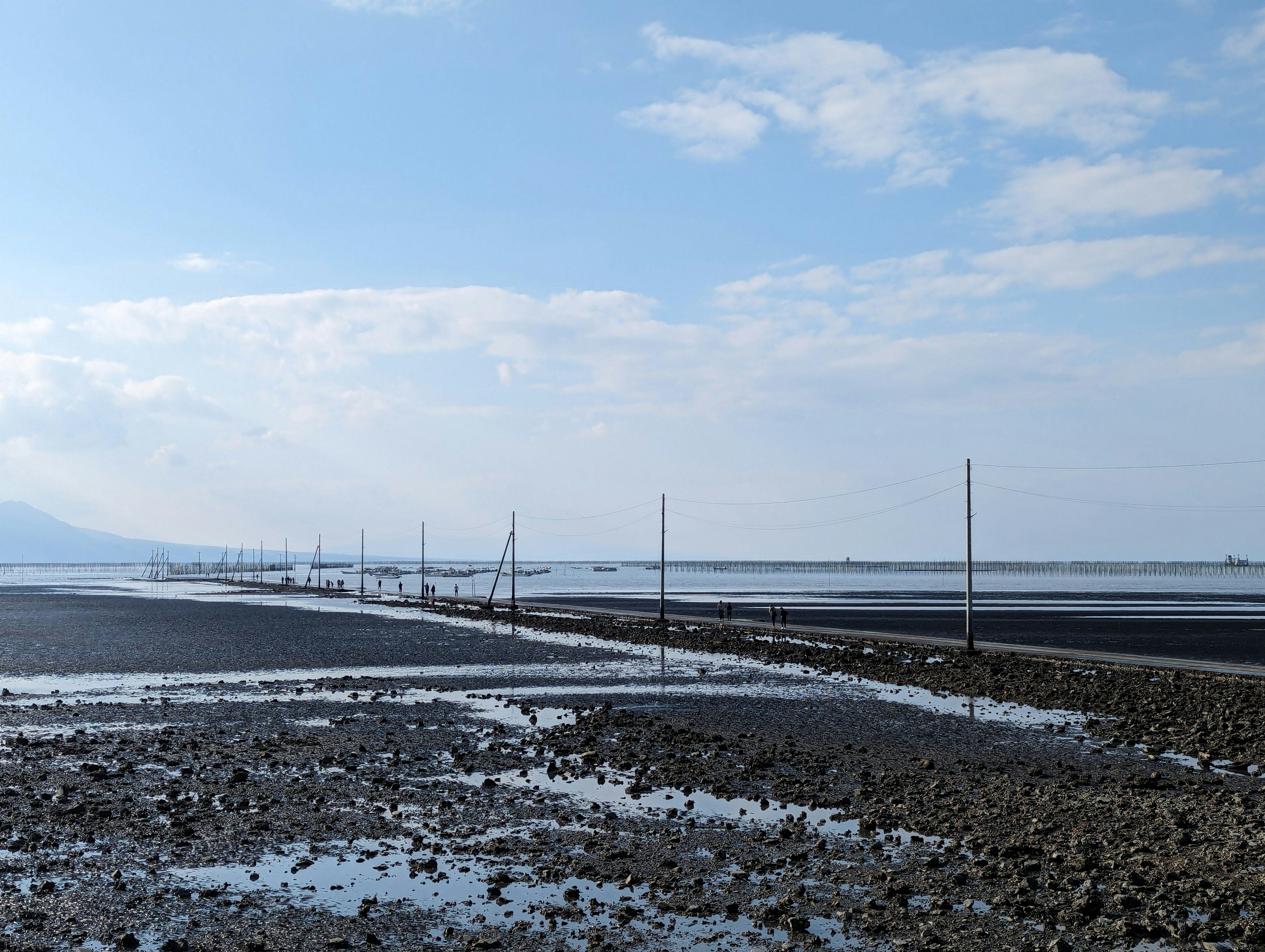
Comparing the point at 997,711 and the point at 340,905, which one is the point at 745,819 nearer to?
the point at 340,905

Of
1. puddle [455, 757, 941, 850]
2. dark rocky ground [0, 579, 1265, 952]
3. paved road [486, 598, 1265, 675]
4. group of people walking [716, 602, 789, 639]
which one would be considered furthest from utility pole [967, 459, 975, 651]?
puddle [455, 757, 941, 850]

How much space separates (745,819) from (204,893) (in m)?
7.38

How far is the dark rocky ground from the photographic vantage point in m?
10.4

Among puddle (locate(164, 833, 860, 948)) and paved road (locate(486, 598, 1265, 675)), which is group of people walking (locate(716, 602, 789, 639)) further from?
puddle (locate(164, 833, 860, 948))

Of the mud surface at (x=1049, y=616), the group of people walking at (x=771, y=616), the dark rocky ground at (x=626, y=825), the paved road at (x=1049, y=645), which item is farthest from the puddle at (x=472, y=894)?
the group of people walking at (x=771, y=616)

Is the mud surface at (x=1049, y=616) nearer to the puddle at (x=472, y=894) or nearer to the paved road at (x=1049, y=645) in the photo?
the paved road at (x=1049, y=645)

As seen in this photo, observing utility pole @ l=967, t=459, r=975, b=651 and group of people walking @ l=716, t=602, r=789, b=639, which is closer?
utility pole @ l=967, t=459, r=975, b=651

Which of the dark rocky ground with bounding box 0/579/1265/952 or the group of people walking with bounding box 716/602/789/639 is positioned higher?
the dark rocky ground with bounding box 0/579/1265/952

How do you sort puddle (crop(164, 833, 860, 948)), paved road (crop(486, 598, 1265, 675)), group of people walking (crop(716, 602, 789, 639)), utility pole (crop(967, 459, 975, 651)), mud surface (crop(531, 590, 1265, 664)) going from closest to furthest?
puddle (crop(164, 833, 860, 948))
paved road (crop(486, 598, 1265, 675))
utility pole (crop(967, 459, 975, 651))
mud surface (crop(531, 590, 1265, 664))
group of people walking (crop(716, 602, 789, 639))

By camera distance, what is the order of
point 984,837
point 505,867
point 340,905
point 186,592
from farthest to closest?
point 186,592, point 984,837, point 505,867, point 340,905

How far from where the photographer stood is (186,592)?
125000 millimetres

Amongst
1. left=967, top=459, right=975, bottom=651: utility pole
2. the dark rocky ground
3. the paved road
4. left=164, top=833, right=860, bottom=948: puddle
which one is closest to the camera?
left=164, top=833, right=860, bottom=948: puddle

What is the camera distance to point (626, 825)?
46.8ft

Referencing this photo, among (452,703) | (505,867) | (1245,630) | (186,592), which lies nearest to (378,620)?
(452,703)
